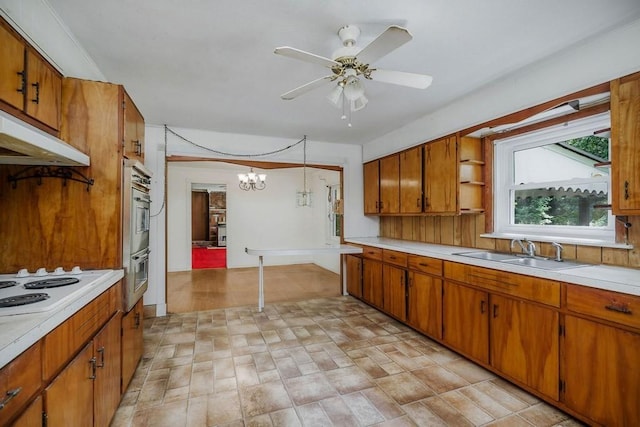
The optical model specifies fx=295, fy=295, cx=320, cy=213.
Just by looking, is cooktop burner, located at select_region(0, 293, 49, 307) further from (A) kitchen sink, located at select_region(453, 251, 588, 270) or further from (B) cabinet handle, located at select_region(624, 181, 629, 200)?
(B) cabinet handle, located at select_region(624, 181, 629, 200)

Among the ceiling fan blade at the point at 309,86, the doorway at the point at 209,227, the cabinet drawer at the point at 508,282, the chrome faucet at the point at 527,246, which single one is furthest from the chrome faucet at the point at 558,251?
the doorway at the point at 209,227

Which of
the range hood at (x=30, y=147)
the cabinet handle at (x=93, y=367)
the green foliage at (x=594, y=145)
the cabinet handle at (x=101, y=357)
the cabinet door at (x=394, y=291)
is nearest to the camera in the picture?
the range hood at (x=30, y=147)

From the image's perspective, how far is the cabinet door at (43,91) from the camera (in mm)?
Answer: 1561

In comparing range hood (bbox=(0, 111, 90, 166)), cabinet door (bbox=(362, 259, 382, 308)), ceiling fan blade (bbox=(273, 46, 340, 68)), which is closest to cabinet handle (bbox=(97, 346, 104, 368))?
range hood (bbox=(0, 111, 90, 166))

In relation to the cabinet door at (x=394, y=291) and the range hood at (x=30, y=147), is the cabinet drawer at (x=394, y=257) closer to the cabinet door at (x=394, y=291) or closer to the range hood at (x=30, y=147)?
the cabinet door at (x=394, y=291)

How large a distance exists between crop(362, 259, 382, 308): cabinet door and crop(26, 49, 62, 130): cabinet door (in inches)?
133

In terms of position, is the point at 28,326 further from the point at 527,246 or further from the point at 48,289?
the point at 527,246

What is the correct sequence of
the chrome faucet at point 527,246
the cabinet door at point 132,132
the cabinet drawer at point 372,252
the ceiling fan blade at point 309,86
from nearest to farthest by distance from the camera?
the ceiling fan blade at point 309,86 → the cabinet door at point 132,132 → the chrome faucet at point 527,246 → the cabinet drawer at point 372,252

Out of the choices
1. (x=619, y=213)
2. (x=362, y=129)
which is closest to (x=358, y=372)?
(x=619, y=213)

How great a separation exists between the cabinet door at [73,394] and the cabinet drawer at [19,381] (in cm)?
10

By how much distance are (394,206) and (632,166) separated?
2.45 metres

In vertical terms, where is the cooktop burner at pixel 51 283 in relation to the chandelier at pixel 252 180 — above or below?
below

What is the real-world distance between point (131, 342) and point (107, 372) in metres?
0.55

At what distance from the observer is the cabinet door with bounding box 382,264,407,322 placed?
3.34 metres
